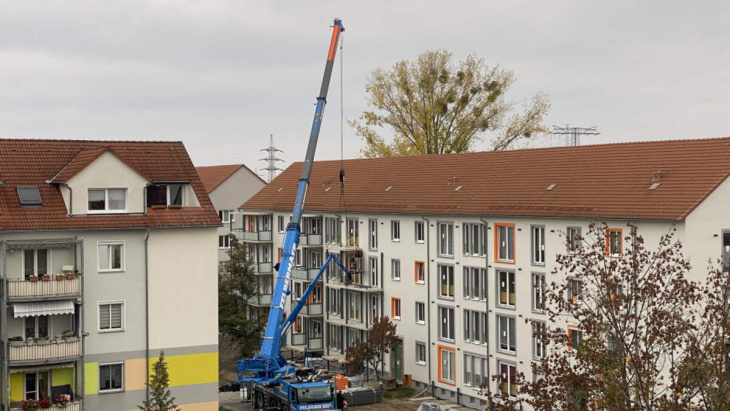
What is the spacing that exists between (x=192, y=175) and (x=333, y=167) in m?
29.8

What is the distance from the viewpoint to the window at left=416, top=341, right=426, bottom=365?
2093 inches

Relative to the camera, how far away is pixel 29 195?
34.6m

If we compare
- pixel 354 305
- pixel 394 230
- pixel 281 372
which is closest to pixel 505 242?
pixel 394 230

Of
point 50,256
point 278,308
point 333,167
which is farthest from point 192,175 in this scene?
point 333,167

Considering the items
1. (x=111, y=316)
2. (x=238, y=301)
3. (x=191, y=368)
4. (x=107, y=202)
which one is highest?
(x=107, y=202)

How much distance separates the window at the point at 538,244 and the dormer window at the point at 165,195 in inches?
687

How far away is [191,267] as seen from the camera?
3638 cm

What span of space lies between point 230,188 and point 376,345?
114 ft

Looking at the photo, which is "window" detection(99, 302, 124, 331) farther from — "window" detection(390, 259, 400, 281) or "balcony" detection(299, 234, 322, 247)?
"balcony" detection(299, 234, 322, 247)

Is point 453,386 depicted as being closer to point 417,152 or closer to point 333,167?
point 333,167

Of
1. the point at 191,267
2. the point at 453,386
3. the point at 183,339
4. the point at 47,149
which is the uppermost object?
the point at 47,149

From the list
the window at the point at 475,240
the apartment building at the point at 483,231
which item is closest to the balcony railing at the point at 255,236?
the apartment building at the point at 483,231

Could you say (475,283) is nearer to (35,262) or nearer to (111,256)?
(111,256)

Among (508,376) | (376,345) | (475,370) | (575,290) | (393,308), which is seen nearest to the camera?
(575,290)
